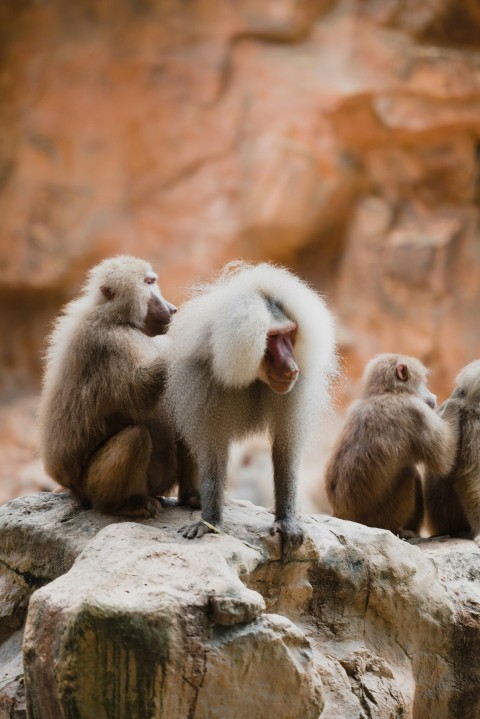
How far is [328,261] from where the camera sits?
10.5 m

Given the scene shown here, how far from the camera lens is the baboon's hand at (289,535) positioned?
3816 millimetres

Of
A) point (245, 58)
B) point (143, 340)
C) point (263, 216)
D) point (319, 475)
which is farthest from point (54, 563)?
point (245, 58)

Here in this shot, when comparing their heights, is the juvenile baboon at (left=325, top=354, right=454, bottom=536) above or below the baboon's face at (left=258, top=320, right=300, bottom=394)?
below

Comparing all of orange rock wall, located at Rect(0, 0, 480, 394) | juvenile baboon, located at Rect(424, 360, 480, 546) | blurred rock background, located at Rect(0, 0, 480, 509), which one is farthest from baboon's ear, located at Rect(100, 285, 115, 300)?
orange rock wall, located at Rect(0, 0, 480, 394)

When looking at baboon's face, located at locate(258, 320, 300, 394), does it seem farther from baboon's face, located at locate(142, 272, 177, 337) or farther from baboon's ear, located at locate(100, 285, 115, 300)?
baboon's ear, located at locate(100, 285, 115, 300)

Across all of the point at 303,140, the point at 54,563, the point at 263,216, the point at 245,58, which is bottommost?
the point at 54,563

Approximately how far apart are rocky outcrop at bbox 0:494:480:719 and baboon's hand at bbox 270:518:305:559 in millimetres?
41

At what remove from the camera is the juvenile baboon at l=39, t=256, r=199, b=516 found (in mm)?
Answer: 3928

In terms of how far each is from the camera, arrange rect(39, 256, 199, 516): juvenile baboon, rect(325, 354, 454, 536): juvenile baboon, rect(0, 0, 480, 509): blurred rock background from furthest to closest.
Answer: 1. rect(0, 0, 480, 509): blurred rock background
2. rect(325, 354, 454, 536): juvenile baboon
3. rect(39, 256, 199, 516): juvenile baboon

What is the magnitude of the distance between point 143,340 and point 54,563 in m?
1.04

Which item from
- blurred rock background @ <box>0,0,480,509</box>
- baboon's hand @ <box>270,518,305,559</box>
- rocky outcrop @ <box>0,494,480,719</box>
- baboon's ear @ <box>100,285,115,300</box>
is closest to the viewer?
rocky outcrop @ <box>0,494,480,719</box>

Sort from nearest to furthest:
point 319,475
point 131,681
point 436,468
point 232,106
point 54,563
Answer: point 131,681
point 54,563
point 436,468
point 319,475
point 232,106

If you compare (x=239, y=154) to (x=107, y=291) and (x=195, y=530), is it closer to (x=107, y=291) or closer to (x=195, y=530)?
(x=107, y=291)

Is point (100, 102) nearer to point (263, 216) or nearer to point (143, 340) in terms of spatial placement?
point (263, 216)
